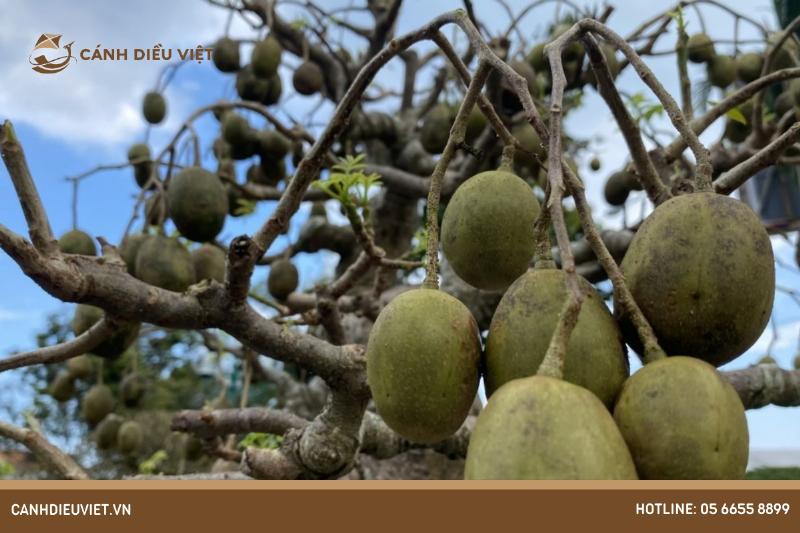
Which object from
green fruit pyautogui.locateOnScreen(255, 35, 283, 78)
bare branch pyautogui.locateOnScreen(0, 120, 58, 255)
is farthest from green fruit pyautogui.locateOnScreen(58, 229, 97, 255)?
green fruit pyautogui.locateOnScreen(255, 35, 283, 78)

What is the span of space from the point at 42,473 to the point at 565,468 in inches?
409

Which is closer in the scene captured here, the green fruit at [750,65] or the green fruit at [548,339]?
the green fruit at [548,339]

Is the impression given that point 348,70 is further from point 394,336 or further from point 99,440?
point 394,336

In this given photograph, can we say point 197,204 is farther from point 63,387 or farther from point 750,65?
point 750,65

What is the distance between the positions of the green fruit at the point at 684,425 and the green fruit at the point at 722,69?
2745 mm

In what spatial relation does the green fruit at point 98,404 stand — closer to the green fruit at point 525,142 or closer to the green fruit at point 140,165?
the green fruit at point 140,165

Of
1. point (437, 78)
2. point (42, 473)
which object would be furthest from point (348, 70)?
point (42, 473)

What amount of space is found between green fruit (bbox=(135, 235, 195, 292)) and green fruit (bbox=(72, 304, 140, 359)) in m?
0.16

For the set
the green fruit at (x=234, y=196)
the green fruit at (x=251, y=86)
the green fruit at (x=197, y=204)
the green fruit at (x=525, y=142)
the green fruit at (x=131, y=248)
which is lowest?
the green fruit at (x=131, y=248)

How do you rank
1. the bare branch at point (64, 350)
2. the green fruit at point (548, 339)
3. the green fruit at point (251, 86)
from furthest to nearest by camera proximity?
the green fruit at point (251, 86)
the bare branch at point (64, 350)
the green fruit at point (548, 339)

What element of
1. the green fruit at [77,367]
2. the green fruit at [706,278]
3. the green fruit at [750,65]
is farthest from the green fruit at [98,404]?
the green fruit at [706,278]

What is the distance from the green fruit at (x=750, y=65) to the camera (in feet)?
9.98

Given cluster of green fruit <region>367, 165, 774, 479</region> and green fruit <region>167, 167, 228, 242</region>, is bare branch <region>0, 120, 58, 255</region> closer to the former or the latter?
cluster of green fruit <region>367, 165, 774, 479</region>

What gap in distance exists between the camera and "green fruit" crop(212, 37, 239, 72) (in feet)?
11.9
